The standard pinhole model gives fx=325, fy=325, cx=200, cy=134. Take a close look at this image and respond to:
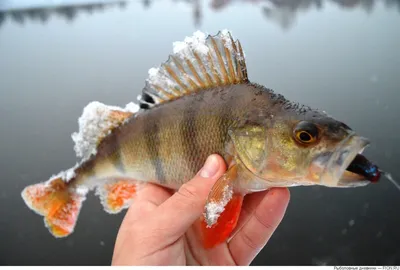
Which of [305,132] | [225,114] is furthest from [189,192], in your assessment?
[305,132]

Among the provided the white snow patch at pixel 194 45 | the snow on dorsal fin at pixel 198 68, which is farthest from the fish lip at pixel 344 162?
Result: the white snow patch at pixel 194 45

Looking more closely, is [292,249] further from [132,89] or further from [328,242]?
[132,89]

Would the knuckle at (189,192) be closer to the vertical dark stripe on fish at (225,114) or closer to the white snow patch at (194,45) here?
the vertical dark stripe on fish at (225,114)

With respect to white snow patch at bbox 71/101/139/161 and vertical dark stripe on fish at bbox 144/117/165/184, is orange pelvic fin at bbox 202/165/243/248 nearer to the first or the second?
vertical dark stripe on fish at bbox 144/117/165/184

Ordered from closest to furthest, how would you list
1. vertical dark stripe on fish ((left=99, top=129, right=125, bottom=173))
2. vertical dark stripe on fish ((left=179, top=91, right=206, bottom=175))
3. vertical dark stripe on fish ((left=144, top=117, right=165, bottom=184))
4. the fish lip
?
the fish lip < vertical dark stripe on fish ((left=179, top=91, right=206, bottom=175)) < vertical dark stripe on fish ((left=144, top=117, right=165, bottom=184)) < vertical dark stripe on fish ((left=99, top=129, right=125, bottom=173))

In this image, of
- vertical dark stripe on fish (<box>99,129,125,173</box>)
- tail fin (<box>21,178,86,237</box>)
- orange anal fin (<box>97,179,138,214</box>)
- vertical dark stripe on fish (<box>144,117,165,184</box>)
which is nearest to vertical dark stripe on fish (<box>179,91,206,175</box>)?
vertical dark stripe on fish (<box>144,117,165,184</box>)

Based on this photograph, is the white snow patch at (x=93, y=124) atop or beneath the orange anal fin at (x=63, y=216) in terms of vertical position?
→ atop

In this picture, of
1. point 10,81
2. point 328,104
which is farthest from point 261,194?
point 10,81
